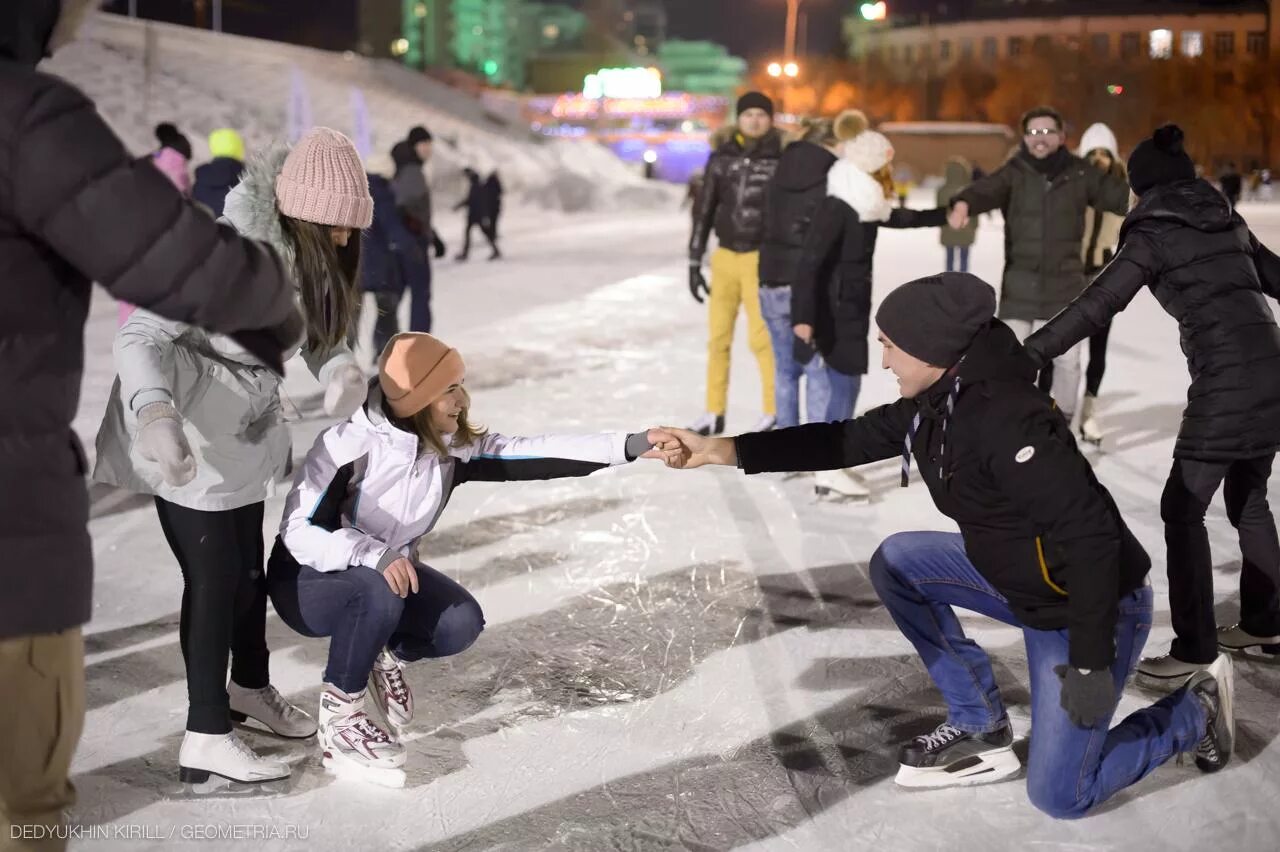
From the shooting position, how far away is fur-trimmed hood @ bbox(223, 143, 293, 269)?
115 inches

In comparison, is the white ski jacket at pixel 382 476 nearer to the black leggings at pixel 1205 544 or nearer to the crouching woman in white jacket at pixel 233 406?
the crouching woman in white jacket at pixel 233 406

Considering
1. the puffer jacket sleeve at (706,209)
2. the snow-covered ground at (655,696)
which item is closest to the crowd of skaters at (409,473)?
the snow-covered ground at (655,696)

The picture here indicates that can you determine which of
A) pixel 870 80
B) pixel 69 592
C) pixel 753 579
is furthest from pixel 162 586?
pixel 870 80

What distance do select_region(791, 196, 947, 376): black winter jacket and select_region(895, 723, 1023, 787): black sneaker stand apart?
2.79 meters

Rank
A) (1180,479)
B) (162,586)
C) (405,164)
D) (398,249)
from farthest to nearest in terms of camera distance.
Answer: (405,164)
(398,249)
(162,586)
(1180,479)

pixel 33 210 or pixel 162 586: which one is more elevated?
pixel 33 210

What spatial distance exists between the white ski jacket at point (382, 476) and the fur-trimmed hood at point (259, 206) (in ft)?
1.47

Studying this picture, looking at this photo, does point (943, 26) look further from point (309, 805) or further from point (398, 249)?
point (309, 805)

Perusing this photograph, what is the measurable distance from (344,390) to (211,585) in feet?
1.80

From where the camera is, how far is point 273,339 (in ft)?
6.40

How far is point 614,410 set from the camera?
24.5 feet

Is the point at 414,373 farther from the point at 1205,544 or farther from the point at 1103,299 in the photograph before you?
the point at 1205,544

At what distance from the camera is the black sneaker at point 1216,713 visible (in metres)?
3.08

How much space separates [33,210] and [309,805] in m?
1.71
